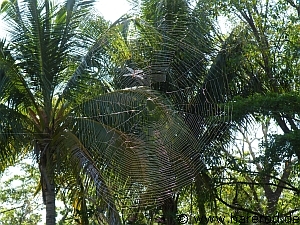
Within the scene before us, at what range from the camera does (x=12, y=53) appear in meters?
7.84

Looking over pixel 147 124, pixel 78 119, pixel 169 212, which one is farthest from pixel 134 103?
pixel 169 212

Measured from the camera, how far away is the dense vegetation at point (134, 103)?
679 cm

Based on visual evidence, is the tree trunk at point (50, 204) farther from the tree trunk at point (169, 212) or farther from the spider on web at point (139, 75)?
the tree trunk at point (169, 212)

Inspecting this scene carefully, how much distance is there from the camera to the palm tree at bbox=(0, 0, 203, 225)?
6750 mm

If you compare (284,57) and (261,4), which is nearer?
(284,57)

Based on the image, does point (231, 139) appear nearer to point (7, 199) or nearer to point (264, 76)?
point (264, 76)

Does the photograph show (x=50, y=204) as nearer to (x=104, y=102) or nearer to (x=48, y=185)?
(x=48, y=185)

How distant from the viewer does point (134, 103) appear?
6707 mm

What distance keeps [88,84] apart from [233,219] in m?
4.52

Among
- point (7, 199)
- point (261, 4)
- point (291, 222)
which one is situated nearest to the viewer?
point (291, 222)

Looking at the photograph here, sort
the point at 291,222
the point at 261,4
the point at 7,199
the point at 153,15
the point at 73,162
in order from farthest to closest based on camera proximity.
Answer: the point at 7,199
the point at 261,4
the point at 291,222
the point at 153,15
the point at 73,162

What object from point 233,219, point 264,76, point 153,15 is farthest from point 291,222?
point 153,15

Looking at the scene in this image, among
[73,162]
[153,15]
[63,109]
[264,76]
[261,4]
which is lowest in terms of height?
[73,162]

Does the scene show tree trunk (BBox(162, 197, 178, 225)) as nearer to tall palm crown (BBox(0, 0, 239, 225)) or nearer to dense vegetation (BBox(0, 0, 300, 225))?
dense vegetation (BBox(0, 0, 300, 225))
